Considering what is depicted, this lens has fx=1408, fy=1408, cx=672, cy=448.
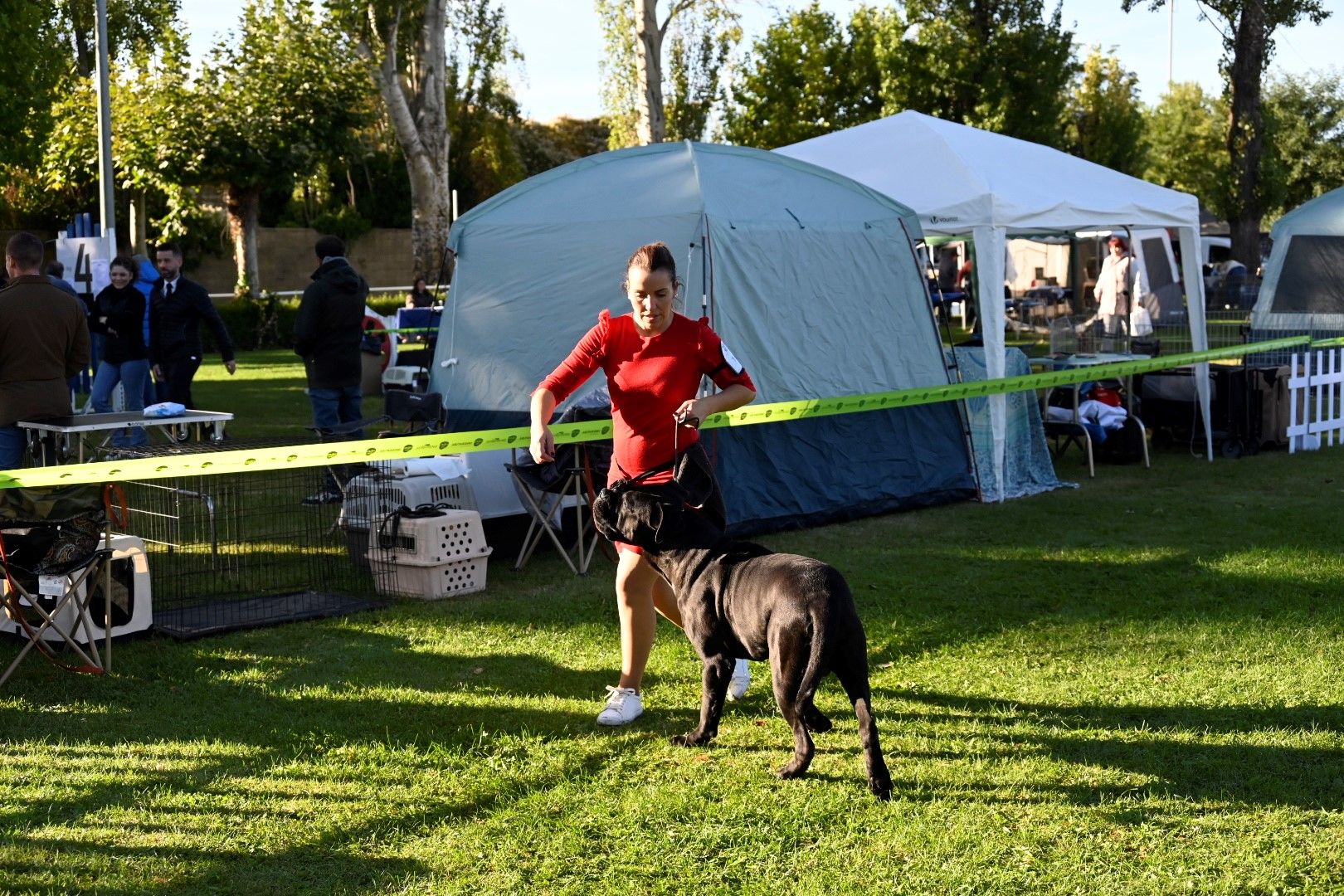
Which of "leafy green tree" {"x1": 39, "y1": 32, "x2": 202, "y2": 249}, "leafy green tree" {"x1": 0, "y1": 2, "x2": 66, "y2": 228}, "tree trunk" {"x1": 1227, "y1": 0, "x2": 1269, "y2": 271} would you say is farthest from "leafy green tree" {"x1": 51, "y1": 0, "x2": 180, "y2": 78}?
"tree trunk" {"x1": 1227, "y1": 0, "x2": 1269, "y2": 271}

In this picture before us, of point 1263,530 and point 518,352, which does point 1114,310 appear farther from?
point 518,352

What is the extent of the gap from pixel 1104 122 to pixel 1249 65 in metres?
15.2

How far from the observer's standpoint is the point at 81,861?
3.92 m

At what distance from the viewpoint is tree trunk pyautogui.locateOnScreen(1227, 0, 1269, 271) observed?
28797 millimetres

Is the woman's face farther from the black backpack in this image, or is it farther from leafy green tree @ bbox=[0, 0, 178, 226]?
leafy green tree @ bbox=[0, 0, 178, 226]

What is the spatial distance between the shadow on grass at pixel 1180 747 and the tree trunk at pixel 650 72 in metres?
16.9

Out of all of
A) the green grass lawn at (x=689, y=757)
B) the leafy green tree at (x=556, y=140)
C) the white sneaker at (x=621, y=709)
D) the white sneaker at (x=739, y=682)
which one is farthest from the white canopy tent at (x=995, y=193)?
the leafy green tree at (x=556, y=140)

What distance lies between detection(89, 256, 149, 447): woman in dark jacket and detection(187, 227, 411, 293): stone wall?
75.7 ft

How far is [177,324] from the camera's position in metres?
10.9

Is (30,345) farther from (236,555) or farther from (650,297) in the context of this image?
(650,297)

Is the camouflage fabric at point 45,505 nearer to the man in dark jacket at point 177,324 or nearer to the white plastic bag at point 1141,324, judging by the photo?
the man in dark jacket at point 177,324

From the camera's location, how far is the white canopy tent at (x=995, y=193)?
10.1 meters

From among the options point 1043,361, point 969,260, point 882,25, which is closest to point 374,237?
point 882,25

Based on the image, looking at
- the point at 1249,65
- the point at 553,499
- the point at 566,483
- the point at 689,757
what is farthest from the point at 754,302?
the point at 1249,65
